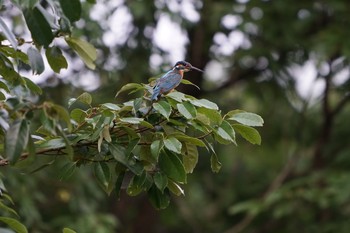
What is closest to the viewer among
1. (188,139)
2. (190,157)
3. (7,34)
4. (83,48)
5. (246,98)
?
(7,34)

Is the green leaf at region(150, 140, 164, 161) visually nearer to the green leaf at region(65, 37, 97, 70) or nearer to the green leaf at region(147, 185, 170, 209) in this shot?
the green leaf at region(147, 185, 170, 209)

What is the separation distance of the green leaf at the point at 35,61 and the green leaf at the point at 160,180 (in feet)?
1.36

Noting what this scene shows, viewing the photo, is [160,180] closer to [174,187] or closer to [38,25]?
[174,187]

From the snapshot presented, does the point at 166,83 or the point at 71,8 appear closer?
the point at 71,8

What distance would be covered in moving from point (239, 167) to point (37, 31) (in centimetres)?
588

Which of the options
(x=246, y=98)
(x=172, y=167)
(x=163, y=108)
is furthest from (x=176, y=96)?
(x=246, y=98)

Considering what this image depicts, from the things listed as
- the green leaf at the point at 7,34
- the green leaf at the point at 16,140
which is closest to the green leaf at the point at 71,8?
the green leaf at the point at 7,34

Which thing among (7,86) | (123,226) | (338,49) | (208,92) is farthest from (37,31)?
(123,226)

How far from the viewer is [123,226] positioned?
6.78m

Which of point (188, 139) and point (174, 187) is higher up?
point (188, 139)

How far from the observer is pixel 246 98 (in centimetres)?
695

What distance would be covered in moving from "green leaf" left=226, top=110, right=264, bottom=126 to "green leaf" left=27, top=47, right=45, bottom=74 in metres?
0.51

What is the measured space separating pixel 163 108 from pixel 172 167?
0.56 ft

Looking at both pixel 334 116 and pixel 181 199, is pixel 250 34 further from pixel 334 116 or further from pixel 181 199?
pixel 181 199
